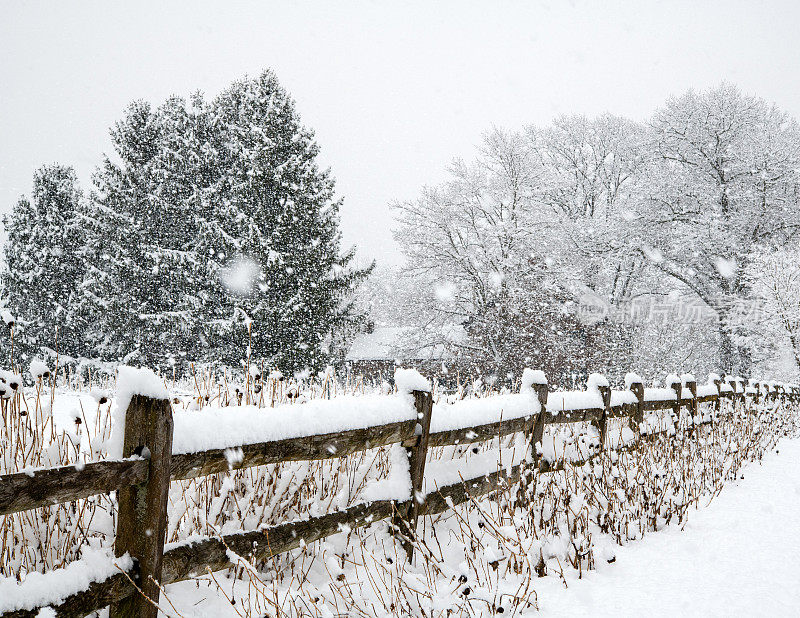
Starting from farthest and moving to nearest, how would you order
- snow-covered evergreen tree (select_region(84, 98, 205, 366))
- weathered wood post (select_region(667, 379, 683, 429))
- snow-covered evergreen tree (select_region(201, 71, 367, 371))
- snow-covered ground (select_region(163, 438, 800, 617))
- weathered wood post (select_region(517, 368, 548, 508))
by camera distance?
snow-covered evergreen tree (select_region(84, 98, 205, 366)) < snow-covered evergreen tree (select_region(201, 71, 367, 371)) < weathered wood post (select_region(667, 379, 683, 429)) < weathered wood post (select_region(517, 368, 548, 508)) < snow-covered ground (select_region(163, 438, 800, 617))

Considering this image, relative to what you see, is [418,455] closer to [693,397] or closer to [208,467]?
[208,467]

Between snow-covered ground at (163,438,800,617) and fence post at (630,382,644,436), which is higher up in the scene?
fence post at (630,382,644,436)

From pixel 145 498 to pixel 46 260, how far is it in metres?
29.6

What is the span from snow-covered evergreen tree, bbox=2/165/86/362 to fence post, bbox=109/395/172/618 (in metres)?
27.5

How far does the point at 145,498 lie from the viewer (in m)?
1.84

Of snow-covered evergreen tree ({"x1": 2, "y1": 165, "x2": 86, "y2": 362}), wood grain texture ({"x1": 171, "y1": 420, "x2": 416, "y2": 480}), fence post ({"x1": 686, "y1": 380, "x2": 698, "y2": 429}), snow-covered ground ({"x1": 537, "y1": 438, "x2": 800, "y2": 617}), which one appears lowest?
snow-covered ground ({"x1": 537, "y1": 438, "x2": 800, "y2": 617})

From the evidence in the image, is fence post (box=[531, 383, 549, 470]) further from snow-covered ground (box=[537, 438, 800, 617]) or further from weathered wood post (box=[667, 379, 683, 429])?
weathered wood post (box=[667, 379, 683, 429])

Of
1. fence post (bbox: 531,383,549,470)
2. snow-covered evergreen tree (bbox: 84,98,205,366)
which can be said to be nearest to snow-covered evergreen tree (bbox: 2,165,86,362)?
snow-covered evergreen tree (bbox: 84,98,205,366)

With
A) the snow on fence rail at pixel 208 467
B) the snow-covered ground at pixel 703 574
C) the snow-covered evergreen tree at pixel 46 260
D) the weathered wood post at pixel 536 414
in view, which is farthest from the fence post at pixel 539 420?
the snow-covered evergreen tree at pixel 46 260

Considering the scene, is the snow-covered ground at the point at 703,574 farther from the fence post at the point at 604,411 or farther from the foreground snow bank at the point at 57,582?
the foreground snow bank at the point at 57,582

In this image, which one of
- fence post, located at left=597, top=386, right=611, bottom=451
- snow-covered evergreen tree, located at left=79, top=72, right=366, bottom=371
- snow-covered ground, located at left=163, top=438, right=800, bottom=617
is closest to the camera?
snow-covered ground, located at left=163, top=438, right=800, bottom=617

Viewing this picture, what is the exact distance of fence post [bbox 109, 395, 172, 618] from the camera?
1807 millimetres

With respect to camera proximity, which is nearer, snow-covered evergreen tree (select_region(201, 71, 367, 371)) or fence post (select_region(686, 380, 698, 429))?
fence post (select_region(686, 380, 698, 429))

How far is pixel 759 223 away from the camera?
22.6 meters
